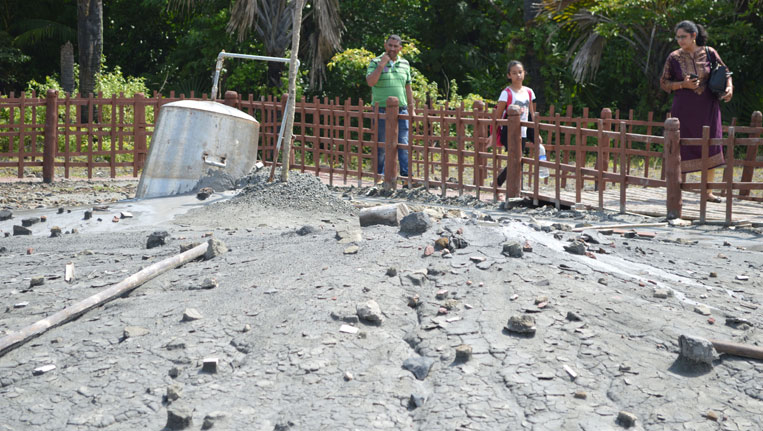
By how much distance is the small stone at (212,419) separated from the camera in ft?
14.0

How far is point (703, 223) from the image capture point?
9.02 meters

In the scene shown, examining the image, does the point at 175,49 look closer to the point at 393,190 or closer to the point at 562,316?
the point at 393,190

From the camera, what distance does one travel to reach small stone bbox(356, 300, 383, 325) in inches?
205

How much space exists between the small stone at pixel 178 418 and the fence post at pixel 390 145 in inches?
294

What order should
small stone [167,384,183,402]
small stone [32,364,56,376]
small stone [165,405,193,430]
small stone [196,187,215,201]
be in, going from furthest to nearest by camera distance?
small stone [196,187,215,201] → small stone [32,364,56,376] → small stone [167,384,183,402] → small stone [165,405,193,430]

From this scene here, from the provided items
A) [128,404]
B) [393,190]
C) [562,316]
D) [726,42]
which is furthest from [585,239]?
[726,42]

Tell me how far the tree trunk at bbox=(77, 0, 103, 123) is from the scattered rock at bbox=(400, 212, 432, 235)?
12258 millimetres

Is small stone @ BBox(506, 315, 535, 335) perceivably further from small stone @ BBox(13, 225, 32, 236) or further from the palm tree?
the palm tree

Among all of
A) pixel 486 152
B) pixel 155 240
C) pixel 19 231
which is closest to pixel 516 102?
pixel 486 152

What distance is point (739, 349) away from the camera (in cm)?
488

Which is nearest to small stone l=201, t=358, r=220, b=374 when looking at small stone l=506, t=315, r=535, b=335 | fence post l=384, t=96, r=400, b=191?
small stone l=506, t=315, r=535, b=335

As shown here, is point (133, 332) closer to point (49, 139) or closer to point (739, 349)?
point (739, 349)

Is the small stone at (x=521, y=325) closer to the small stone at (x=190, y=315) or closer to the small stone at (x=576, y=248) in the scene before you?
the small stone at (x=576, y=248)

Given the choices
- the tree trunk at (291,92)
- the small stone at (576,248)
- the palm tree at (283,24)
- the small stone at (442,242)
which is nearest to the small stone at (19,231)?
the tree trunk at (291,92)
